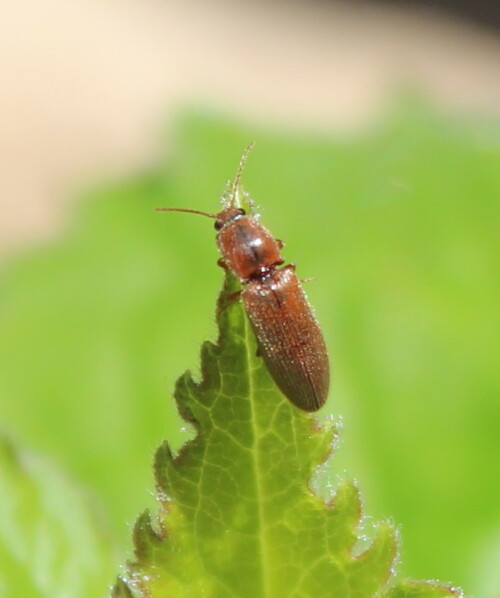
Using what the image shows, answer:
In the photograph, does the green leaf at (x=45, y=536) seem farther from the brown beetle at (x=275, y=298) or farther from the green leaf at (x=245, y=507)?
the brown beetle at (x=275, y=298)

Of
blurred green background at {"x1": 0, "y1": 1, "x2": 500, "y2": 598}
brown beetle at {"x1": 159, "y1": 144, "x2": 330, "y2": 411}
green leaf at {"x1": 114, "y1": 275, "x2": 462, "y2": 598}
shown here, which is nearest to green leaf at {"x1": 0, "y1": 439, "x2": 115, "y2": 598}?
green leaf at {"x1": 114, "y1": 275, "x2": 462, "y2": 598}

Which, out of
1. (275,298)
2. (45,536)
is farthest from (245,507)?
(275,298)

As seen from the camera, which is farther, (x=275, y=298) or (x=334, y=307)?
(x=334, y=307)

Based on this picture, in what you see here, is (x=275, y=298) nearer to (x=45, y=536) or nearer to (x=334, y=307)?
(x=45, y=536)

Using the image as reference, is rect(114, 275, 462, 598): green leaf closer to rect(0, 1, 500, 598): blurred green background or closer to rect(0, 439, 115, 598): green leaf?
rect(0, 439, 115, 598): green leaf

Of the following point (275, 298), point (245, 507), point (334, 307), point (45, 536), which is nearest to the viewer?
point (245, 507)

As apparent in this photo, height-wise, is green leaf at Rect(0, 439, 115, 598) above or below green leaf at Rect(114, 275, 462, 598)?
above

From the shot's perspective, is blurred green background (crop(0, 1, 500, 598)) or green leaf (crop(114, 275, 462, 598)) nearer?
green leaf (crop(114, 275, 462, 598))
